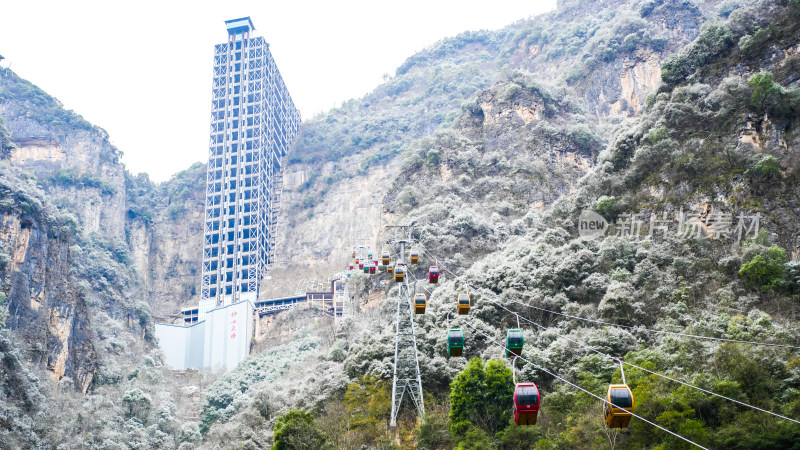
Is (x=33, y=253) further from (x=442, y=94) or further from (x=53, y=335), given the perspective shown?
(x=442, y=94)

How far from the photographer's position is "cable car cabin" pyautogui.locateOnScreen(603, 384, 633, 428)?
15.2 m

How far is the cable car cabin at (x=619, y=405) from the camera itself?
15180mm

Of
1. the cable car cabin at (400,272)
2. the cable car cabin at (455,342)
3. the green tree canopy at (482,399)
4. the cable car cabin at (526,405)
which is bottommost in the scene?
the green tree canopy at (482,399)

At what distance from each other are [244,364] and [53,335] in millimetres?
13505

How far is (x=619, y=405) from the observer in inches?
596

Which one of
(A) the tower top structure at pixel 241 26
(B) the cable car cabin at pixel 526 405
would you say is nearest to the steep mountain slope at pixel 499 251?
(B) the cable car cabin at pixel 526 405

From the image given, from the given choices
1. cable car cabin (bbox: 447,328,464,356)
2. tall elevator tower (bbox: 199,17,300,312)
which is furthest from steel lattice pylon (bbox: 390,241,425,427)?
tall elevator tower (bbox: 199,17,300,312)

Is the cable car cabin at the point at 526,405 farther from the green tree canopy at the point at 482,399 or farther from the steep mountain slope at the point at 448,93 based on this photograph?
the steep mountain slope at the point at 448,93

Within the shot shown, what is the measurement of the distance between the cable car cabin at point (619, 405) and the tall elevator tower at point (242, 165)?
163 ft

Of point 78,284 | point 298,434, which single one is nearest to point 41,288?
point 78,284

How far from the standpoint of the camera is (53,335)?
44656 mm

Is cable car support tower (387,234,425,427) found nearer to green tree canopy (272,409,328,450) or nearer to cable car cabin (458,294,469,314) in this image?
green tree canopy (272,409,328,450)

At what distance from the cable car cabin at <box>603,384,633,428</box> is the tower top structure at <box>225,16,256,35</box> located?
69.1 metres

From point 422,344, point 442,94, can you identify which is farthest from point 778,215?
point 442,94
